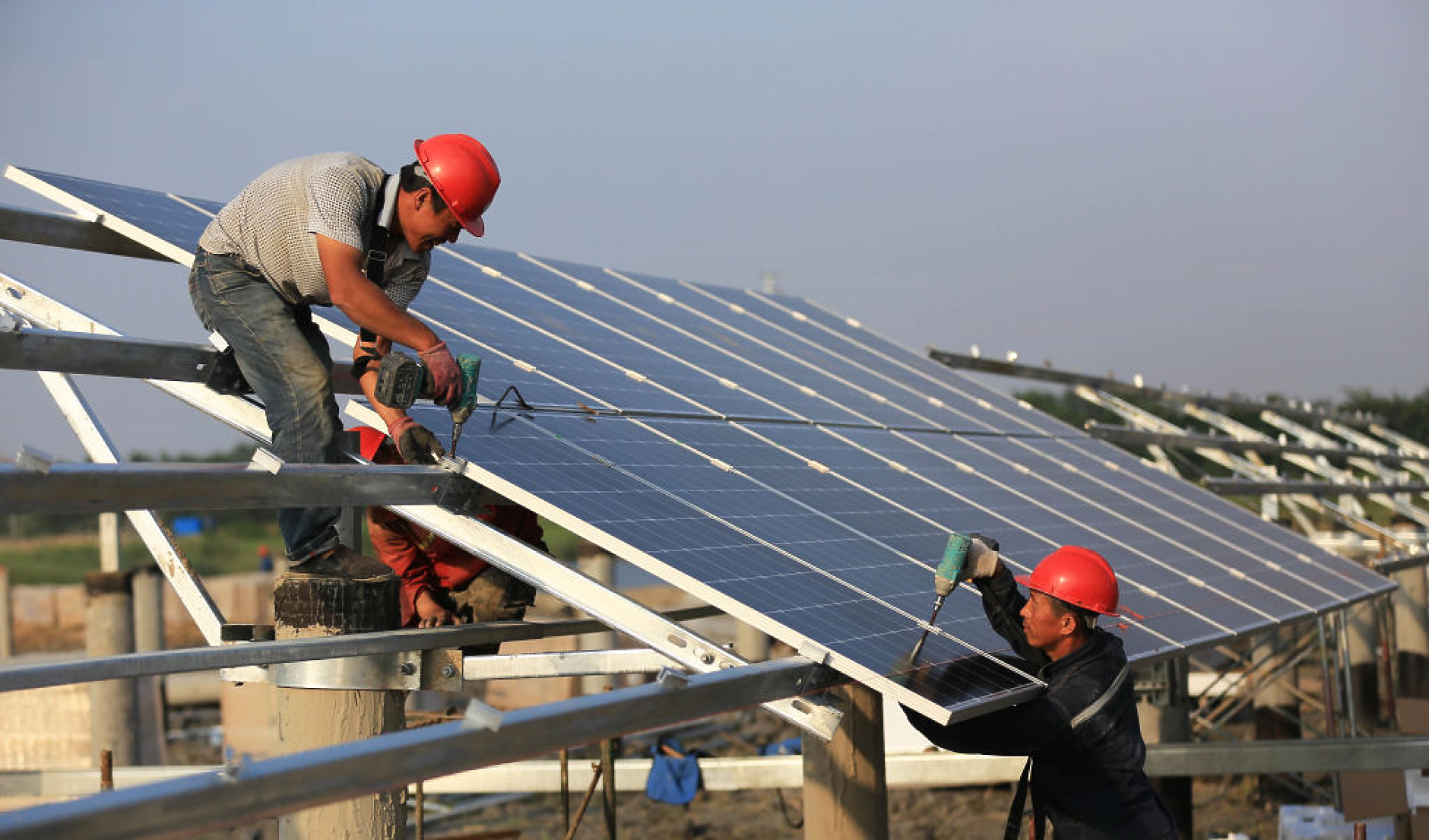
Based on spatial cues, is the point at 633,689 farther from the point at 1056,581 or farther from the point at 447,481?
the point at 1056,581

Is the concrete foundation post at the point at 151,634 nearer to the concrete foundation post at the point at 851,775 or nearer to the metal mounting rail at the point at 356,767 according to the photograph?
the concrete foundation post at the point at 851,775

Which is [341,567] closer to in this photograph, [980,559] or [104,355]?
[104,355]

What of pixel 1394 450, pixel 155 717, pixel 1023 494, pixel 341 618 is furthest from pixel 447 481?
pixel 1394 450

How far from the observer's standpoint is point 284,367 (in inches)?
237

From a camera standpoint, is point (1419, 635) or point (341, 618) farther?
point (1419, 635)

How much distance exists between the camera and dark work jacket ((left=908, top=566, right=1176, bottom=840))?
588 centimetres

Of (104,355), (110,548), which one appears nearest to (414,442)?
(104,355)

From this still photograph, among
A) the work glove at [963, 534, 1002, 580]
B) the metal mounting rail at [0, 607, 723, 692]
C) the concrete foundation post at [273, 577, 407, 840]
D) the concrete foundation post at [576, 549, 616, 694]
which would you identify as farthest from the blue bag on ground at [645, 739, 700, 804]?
the work glove at [963, 534, 1002, 580]

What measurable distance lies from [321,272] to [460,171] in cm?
70

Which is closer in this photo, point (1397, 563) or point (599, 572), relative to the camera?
point (599, 572)

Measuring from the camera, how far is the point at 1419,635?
22.7 metres

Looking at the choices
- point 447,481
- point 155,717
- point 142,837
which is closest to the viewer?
point 142,837

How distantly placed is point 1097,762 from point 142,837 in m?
4.16

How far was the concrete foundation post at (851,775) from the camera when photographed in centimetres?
800
